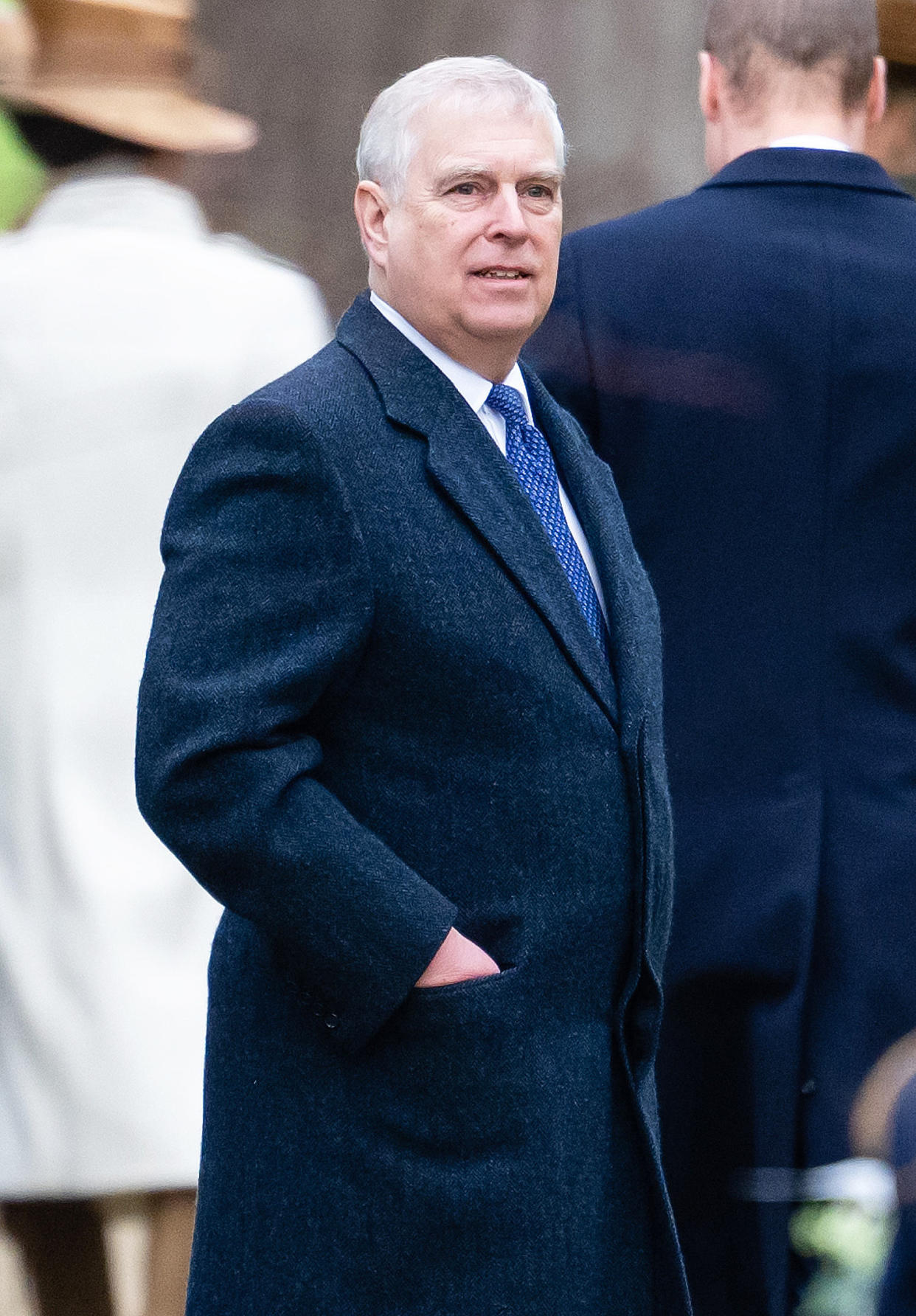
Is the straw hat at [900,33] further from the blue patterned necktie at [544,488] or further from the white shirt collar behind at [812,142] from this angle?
the blue patterned necktie at [544,488]

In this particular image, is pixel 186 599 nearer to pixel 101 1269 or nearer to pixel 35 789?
pixel 35 789

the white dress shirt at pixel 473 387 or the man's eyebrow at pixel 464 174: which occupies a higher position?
the man's eyebrow at pixel 464 174

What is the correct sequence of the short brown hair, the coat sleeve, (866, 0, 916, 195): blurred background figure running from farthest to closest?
1. (866, 0, 916, 195): blurred background figure
2. the short brown hair
3. the coat sleeve

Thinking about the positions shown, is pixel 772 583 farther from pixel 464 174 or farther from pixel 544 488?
pixel 464 174

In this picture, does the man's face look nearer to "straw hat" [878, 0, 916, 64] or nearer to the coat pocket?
the coat pocket

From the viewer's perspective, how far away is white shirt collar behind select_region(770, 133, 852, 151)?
287 cm

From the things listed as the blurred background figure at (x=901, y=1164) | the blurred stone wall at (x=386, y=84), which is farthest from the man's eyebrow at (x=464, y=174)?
the blurred stone wall at (x=386, y=84)

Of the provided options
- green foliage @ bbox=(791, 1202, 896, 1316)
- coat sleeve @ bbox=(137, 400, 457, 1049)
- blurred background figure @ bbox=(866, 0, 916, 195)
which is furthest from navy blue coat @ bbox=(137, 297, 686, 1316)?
blurred background figure @ bbox=(866, 0, 916, 195)

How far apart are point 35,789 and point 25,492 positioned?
0.36 m

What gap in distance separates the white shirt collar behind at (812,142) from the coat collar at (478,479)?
87 cm

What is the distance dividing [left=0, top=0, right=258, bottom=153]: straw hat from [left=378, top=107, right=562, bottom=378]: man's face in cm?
80

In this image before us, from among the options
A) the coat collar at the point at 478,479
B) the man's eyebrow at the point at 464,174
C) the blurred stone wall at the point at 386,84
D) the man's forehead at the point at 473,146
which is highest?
the man's forehead at the point at 473,146

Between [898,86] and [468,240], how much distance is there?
1.45m

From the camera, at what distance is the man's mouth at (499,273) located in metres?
2.20
